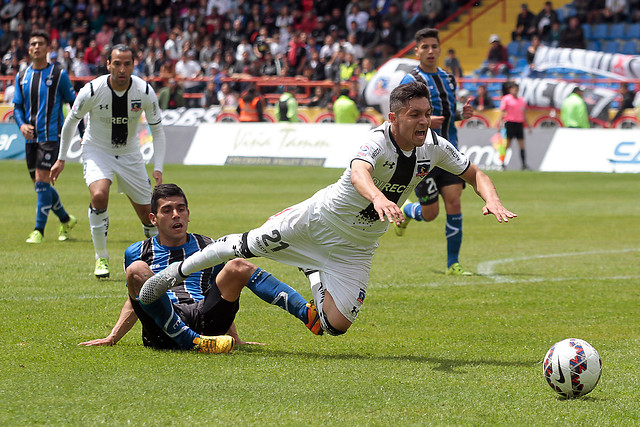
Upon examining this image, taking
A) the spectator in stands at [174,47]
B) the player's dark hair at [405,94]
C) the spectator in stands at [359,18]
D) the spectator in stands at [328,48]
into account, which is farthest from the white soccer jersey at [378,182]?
the spectator in stands at [174,47]

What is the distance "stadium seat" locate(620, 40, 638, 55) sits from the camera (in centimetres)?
3025

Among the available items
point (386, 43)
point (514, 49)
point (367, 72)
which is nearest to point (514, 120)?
point (367, 72)

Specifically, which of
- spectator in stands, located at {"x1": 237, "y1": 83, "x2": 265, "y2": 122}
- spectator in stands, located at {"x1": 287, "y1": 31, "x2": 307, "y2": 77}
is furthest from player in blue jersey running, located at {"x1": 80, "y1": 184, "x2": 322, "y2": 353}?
spectator in stands, located at {"x1": 287, "y1": 31, "x2": 307, "y2": 77}

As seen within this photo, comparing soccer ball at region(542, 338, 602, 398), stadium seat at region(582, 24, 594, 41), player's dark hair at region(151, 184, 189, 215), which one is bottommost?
stadium seat at region(582, 24, 594, 41)

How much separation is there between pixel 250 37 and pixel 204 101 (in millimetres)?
5578

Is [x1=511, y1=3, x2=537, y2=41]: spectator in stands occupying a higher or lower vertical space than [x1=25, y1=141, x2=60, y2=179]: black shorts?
lower

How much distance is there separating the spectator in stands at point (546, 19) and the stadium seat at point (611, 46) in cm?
176

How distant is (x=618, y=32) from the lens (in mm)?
30953

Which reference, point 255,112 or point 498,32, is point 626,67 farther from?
point 255,112

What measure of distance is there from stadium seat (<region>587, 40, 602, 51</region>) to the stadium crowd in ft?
19.2

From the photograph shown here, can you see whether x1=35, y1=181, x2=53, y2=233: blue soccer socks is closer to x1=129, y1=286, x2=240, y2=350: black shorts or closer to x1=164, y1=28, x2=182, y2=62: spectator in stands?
x1=129, y1=286, x2=240, y2=350: black shorts

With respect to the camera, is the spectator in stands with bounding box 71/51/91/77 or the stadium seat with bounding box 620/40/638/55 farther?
the spectator in stands with bounding box 71/51/91/77

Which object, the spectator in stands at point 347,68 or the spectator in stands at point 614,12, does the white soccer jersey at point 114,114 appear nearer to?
the spectator in stands at point 347,68

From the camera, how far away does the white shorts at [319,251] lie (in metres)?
6.18
